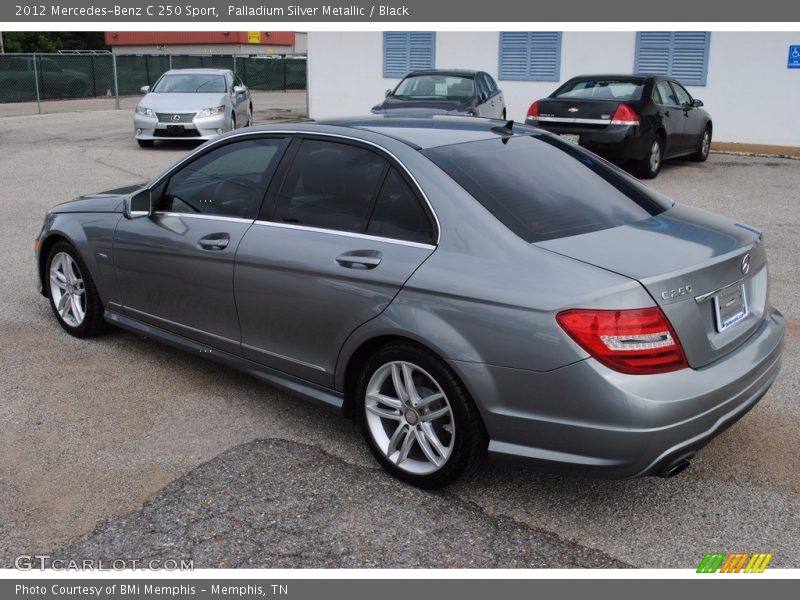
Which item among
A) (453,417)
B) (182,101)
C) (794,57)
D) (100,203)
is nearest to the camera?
(453,417)

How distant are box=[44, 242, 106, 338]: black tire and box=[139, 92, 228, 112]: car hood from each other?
11.3 m

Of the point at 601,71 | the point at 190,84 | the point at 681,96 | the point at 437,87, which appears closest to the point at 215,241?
the point at 437,87

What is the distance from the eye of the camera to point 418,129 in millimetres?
4266

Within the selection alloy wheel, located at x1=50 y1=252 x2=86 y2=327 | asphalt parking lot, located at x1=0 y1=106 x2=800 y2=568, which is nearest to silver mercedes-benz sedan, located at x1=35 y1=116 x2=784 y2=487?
asphalt parking lot, located at x1=0 y1=106 x2=800 y2=568

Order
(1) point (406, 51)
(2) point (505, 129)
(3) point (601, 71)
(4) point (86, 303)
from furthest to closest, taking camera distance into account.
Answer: (1) point (406, 51)
(3) point (601, 71)
(4) point (86, 303)
(2) point (505, 129)

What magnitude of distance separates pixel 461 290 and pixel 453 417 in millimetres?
536

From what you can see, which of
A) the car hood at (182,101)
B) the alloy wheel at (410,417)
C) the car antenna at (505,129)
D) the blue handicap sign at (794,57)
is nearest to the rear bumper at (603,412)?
the alloy wheel at (410,417)

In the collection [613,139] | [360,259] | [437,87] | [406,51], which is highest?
[406,51]

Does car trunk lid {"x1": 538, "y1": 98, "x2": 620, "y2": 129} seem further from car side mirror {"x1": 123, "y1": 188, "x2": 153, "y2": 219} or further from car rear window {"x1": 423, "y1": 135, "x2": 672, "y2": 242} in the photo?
car side mirror {"x1": 123, "y1": 188, "x2": 153, "y2": 219}

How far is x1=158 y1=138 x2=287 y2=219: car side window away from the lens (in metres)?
4.46

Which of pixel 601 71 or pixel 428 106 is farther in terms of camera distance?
pixel 601 71

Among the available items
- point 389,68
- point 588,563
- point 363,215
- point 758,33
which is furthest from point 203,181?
point 389,68

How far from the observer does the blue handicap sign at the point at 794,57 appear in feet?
56.0

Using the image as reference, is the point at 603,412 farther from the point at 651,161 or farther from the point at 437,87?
the point at 437,87
